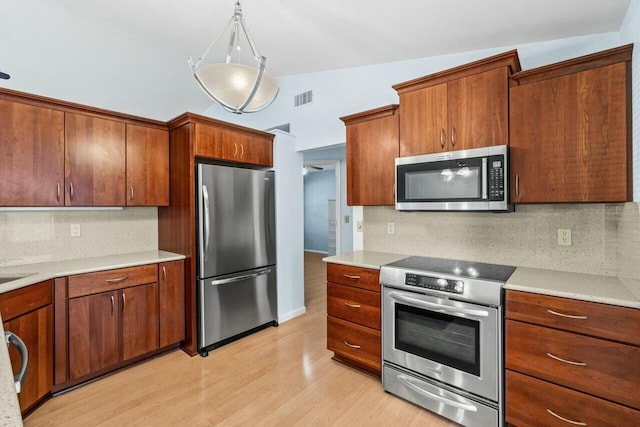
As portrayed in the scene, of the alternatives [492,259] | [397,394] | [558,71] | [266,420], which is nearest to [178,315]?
[266,420]

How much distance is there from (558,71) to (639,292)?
1310mm

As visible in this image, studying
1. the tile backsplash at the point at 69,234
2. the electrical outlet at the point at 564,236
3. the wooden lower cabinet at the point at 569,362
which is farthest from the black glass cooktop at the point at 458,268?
the tile backsplash at the point at 69,234

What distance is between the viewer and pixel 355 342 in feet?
8.27

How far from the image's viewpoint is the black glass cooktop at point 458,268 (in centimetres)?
199

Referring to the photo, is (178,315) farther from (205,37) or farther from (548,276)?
(548,276)

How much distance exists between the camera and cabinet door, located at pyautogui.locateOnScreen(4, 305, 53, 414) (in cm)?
195

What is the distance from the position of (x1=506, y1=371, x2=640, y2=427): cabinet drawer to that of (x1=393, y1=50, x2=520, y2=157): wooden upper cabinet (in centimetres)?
147

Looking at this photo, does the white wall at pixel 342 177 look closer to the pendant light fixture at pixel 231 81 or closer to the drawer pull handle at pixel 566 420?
the pendant light fixture at pixel 231 81

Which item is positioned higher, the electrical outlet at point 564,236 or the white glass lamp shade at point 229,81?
the white glass lamp shade at point 229,81

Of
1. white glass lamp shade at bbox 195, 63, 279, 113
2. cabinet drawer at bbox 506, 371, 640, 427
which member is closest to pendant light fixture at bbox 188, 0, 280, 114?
white glass lamp shade at bbox 195, 63, 279, 113

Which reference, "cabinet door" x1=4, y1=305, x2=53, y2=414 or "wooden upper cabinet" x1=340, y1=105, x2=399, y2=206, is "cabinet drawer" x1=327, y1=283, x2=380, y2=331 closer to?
"wooden upper cabinet" x1=340, y1=105, x2=399, y2=206

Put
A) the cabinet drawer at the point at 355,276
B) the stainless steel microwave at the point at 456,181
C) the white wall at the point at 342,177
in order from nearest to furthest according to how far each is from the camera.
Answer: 1. the stainless steel microwave at the point at 456,181
2. the cabinet drawer at the point at 355,276
3. the white wall at the point at 342,177

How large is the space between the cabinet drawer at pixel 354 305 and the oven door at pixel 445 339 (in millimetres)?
103

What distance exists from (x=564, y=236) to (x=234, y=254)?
2.72m
